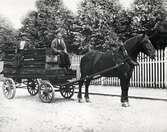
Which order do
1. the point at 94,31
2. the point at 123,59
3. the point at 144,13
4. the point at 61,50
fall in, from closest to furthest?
the point at 123,59, the point at 61,50, the point at 144,13, the point at 94,31

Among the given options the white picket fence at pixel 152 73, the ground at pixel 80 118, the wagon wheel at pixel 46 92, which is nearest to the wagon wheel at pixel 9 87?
the wagon wheel at pixel 46 92

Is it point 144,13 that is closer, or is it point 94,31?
point 144,13

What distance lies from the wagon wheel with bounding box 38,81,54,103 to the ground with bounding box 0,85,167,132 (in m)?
0.28

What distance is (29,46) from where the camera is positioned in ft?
37.0

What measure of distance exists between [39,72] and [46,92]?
0.82 meters

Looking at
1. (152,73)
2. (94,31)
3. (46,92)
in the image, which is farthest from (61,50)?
(94,31)

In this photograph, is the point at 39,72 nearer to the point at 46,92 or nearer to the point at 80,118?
the point at 46,92

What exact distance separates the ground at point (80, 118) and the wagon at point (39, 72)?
0.67 meters

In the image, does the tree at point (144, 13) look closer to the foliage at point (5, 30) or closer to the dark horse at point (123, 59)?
the dark horse at point (123, 59)

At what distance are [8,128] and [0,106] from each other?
331 cm

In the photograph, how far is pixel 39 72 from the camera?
10.1 metres

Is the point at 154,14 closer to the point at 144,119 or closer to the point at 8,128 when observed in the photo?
the point at 144,119

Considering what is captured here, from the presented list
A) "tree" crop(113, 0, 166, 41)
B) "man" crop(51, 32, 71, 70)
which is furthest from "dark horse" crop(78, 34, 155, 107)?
"man" crop(51, 32, 71, 70)

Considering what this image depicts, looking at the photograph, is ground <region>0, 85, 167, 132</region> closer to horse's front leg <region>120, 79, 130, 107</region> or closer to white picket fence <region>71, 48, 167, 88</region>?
horse's front leg <region>120, 79, 130, 107</region>
